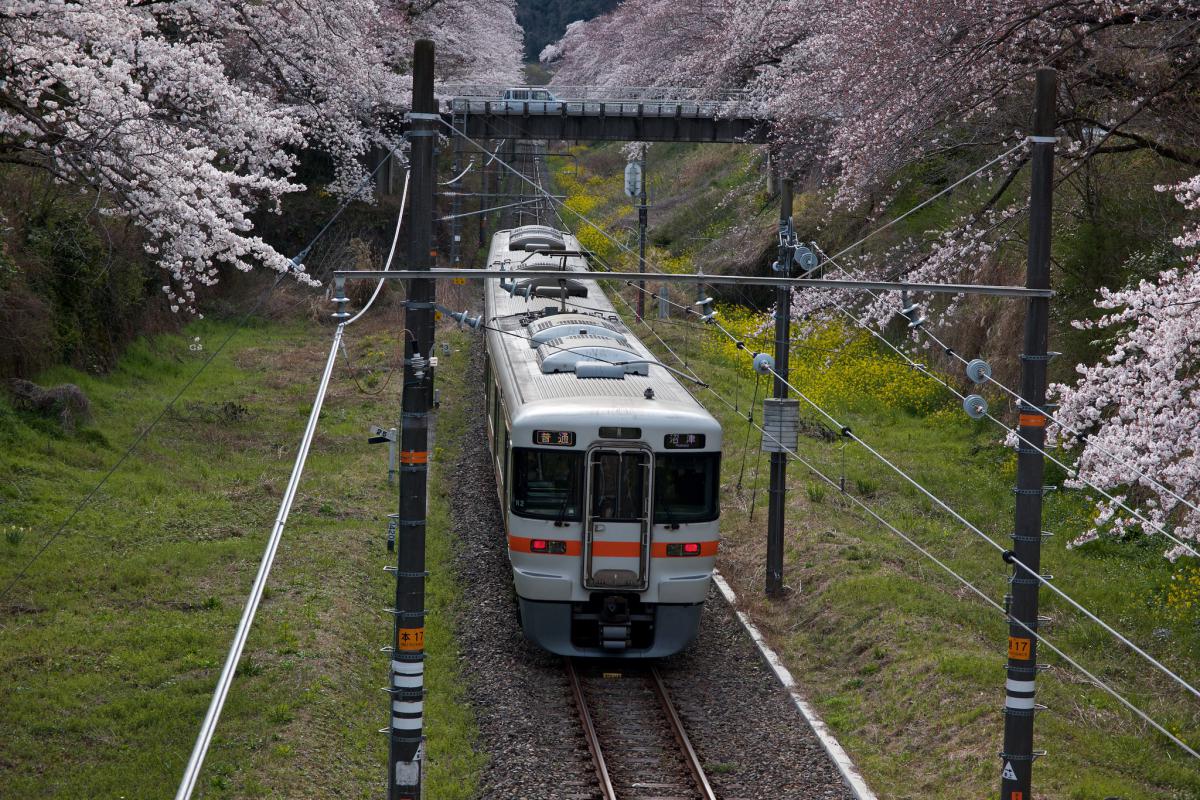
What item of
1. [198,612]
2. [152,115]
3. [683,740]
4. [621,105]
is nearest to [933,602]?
[683,740]

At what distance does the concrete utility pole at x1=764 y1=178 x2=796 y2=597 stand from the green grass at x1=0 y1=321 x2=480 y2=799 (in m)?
3.80

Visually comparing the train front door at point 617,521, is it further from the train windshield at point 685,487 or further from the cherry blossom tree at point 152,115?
→ the cherry blossom tree at point 152,115

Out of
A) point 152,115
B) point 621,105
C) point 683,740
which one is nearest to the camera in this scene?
point 683,740

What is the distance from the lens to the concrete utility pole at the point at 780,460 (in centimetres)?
1412

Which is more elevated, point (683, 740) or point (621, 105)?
point (621, 105)

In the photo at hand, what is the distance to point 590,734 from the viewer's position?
10.7 meters

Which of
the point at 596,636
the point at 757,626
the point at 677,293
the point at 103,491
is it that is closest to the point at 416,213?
the point at 596,636

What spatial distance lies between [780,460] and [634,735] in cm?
461

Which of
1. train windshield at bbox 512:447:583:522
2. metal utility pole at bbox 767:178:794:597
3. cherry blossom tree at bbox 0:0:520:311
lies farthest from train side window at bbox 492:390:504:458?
metal utility pole at bbox 767:178:794:597

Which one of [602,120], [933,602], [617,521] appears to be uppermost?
[602,120]

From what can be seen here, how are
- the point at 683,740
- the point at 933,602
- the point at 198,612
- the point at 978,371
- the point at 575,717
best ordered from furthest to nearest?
the point at 933,602, the point at 198,612, the point at 575,717, the point at 683,740, the point at 978,371

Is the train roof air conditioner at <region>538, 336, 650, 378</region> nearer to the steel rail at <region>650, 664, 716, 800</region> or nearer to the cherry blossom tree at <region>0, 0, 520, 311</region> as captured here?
the cherry blossom tree at <region>0, 0, 520, 311</region>

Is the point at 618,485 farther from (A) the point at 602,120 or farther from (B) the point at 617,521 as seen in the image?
(A) the point at 602,120

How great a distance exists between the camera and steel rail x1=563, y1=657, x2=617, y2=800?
9.73 metres
